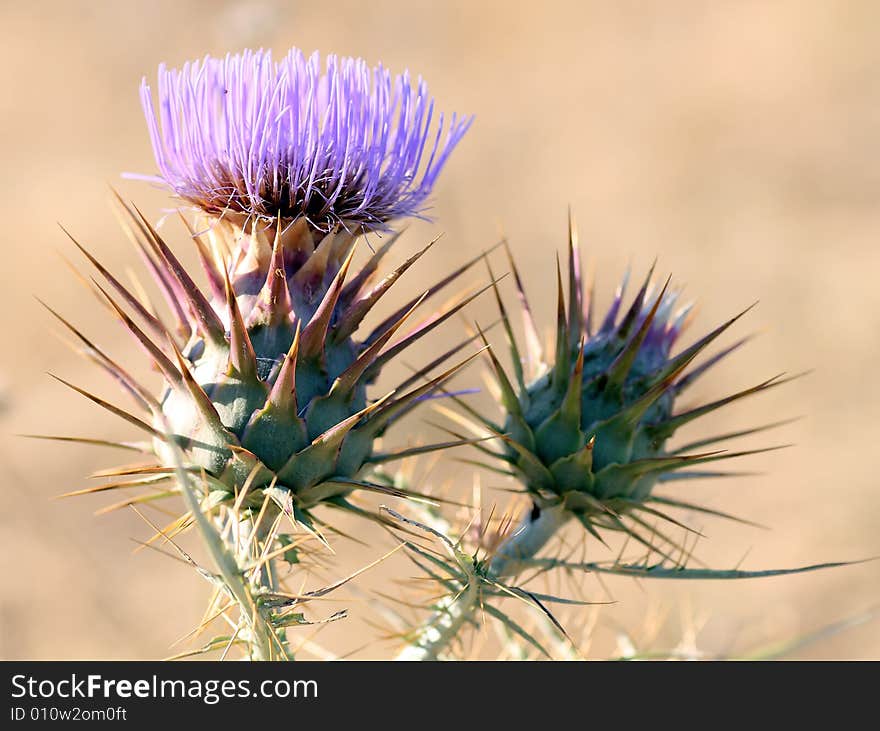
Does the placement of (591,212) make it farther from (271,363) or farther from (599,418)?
(271,363)

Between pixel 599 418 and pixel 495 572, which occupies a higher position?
pixel 599 418

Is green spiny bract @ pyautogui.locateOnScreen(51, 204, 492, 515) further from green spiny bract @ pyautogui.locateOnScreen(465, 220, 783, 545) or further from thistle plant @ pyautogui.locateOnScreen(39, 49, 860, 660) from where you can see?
green spiny bract @ pyautogui.locateOnScreen(465, 220, 783, 545)

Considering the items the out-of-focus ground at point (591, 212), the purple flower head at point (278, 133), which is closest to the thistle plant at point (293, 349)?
the purple flower head at point (278, 133)

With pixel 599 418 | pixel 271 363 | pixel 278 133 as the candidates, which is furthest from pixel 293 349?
pixel 599 418

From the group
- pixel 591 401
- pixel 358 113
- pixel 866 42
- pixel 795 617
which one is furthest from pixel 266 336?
pixel 866 42

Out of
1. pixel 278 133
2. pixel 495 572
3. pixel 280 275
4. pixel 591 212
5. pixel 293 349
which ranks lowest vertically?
pixel 495 572

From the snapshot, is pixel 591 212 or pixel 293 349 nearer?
pixel 293 349

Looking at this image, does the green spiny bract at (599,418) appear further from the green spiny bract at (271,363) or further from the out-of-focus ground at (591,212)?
the out-of-focus ground at (591,212)
